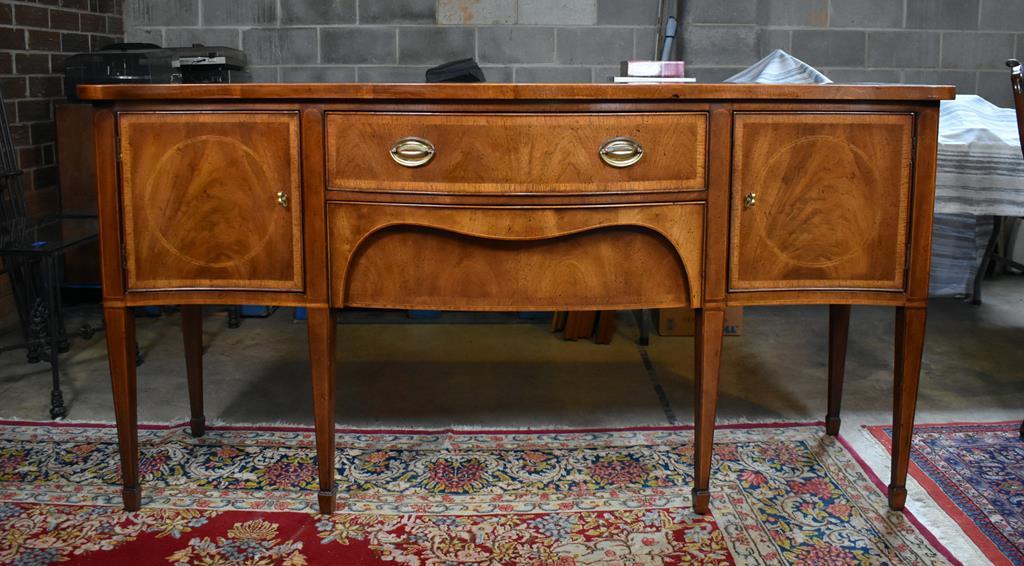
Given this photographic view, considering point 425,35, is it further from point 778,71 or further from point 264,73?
point 778,71

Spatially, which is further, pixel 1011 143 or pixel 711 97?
pixel 1011 143

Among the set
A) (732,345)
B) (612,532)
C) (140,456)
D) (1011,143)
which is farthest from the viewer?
(732,345)

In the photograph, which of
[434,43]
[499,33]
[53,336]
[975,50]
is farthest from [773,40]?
[53,336]

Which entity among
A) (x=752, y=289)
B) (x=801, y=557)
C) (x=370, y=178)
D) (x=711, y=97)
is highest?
(x=711, y=97)

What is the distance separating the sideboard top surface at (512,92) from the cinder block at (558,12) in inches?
84.4

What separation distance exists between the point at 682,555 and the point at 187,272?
114 centimetres

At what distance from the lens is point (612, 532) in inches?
79.8

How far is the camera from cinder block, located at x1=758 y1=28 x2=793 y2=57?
405cm

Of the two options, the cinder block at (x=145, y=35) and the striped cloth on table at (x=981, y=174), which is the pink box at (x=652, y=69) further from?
the cinder block at (x=145, y=35)

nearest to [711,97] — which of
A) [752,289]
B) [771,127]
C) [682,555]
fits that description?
[771,127]

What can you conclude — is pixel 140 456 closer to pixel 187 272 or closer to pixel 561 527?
pixel 187 272

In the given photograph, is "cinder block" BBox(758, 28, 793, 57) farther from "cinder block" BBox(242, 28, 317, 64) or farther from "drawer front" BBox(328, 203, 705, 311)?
"drawer front" BBox(328, 203, 705, 311)

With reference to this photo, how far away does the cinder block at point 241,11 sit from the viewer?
3.96m

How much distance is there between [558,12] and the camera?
3.93 metres
